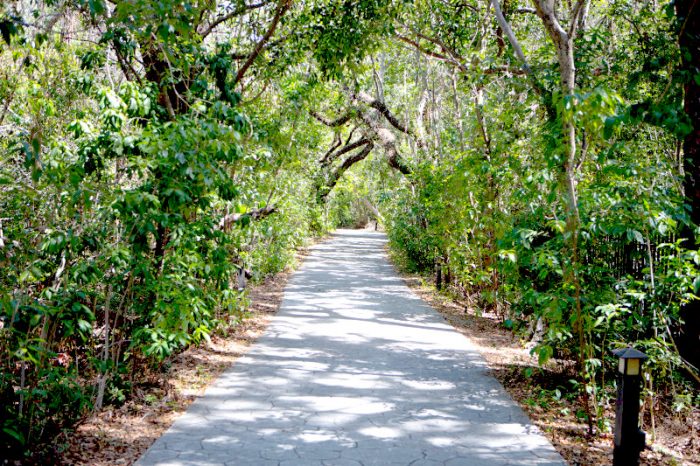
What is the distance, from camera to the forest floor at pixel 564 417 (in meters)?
4.85

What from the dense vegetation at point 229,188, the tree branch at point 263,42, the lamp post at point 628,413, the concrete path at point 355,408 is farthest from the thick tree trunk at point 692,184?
the tree branch at point 263,42

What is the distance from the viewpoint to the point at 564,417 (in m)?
5.75

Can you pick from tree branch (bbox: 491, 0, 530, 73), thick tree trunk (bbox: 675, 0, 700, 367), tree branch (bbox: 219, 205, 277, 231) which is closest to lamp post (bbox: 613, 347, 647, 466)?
thick tree trunk (bbox: 675, 0, 700, 367)

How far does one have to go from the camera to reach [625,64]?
8.22 meters

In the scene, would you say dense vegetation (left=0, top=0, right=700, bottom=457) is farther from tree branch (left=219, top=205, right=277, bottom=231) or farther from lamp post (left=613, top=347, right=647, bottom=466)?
lamp post (left=613, top=347, right=647, bottom=466)

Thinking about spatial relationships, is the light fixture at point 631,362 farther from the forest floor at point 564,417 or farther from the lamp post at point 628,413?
the forest floor at point 564,417

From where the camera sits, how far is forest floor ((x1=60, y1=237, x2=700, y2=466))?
4746 millimetres

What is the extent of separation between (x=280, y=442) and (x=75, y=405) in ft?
5.85

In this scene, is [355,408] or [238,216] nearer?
[355,408]

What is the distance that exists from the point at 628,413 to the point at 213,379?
4.45 meters

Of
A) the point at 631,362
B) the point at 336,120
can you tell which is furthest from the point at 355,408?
the point at 336,120

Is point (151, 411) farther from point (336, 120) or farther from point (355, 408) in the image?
point (336, 120)

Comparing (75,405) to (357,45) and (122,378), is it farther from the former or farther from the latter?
(357,45)

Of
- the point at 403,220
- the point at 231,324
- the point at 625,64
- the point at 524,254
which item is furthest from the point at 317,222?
the point at 524,254
